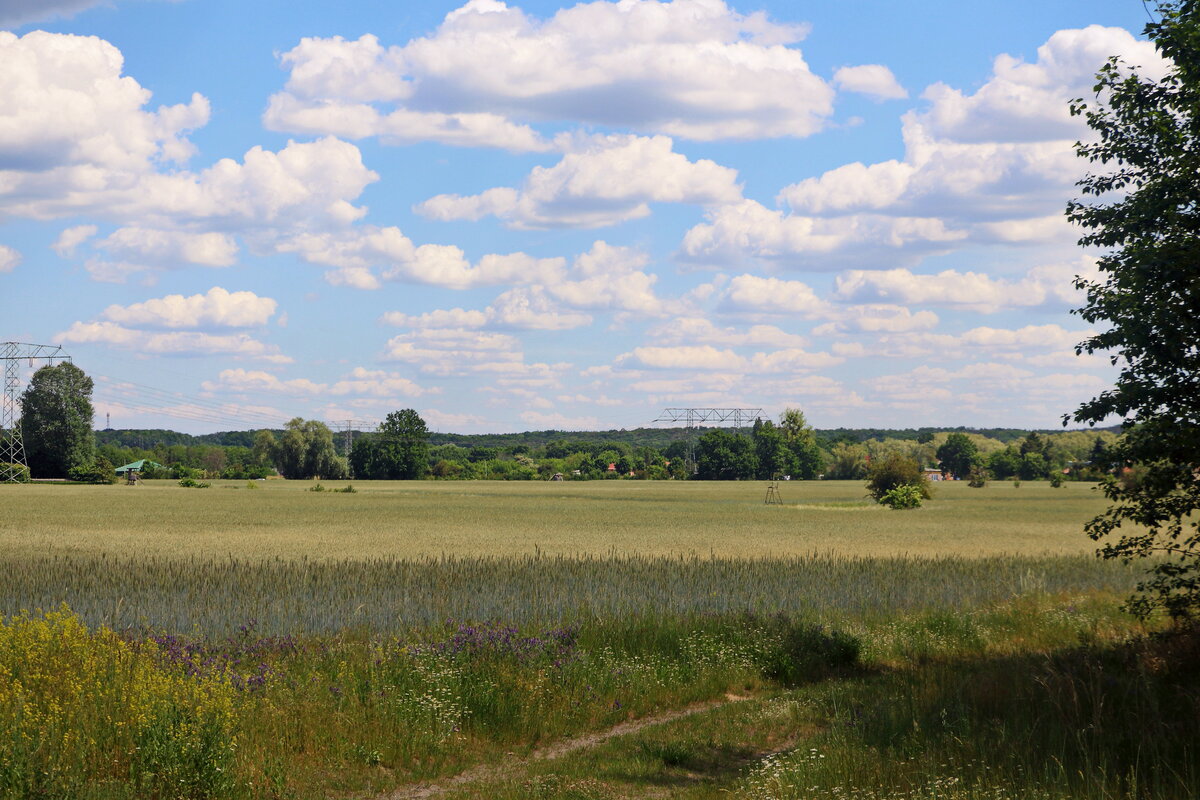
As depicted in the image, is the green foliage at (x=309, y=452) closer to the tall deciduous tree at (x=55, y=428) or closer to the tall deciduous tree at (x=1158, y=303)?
the tall deciduous tree at (x=55, y=428)

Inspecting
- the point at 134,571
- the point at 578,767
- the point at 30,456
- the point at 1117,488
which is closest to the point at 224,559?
the point at 134,571

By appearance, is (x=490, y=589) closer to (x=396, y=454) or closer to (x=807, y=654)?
(x=807, y=654)

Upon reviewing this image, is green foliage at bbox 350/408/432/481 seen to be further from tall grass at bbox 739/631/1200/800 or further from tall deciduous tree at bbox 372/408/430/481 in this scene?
tall grass at bbox 739/631/1200/800

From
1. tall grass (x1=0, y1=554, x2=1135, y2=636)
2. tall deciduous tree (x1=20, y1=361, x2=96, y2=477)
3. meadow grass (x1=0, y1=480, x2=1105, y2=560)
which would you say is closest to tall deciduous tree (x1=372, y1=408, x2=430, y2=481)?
tall deciduous tree (x1=20, y1=361, x2=96, y2=477)

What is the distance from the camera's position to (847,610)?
2230 centimetres

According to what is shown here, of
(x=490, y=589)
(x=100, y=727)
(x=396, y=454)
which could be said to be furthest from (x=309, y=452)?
(x=100, y=727)

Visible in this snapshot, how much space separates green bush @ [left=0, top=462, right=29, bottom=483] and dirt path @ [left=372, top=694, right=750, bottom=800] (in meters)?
133

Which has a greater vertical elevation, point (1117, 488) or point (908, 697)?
point (1117, 488)

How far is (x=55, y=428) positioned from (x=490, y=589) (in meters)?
139

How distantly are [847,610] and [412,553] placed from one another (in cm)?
1923

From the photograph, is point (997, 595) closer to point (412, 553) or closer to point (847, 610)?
point (847, 610)

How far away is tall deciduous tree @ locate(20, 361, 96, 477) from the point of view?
464ft

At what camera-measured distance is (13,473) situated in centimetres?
12669

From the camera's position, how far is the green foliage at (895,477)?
290 ft
